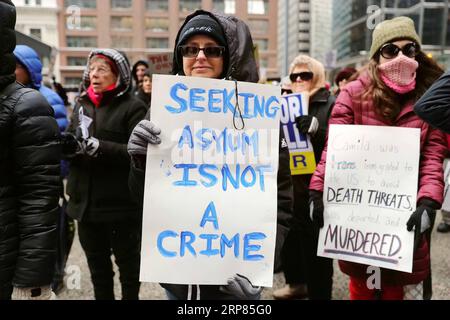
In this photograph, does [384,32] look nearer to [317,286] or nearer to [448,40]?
[317,286]

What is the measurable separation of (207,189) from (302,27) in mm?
14401

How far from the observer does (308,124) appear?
2.73 meters

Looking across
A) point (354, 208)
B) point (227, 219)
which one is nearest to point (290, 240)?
point (354, 208)

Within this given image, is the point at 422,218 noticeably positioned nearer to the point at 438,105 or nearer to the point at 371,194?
the point at 371,194

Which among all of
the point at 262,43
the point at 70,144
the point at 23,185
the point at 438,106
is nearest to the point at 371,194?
the point at 438,106

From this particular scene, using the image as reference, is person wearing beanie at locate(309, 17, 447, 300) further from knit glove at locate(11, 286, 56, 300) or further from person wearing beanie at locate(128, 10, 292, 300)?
knit glove at locate(11, 286, 56, 300)

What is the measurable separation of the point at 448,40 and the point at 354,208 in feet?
→ 59.4

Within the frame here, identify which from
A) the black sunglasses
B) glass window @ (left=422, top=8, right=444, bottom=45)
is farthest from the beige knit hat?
glass window @ (left=422, top=8, right=444, bottom=45)

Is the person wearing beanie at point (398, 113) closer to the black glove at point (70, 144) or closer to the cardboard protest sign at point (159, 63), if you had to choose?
the black glove at point (70, 144)

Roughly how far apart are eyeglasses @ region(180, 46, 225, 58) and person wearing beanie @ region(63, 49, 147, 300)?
3.54ft

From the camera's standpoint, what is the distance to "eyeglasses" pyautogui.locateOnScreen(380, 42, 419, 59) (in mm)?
1979

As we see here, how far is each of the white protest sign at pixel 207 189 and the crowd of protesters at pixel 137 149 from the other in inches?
3.3

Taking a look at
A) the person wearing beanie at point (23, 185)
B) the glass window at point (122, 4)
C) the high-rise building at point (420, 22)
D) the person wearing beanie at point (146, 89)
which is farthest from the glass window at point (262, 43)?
the person wearing beanie at point (23, 185)

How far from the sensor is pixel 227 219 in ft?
4.73
